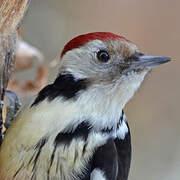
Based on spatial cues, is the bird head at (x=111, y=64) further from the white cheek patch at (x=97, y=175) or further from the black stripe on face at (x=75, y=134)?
the white cheek patch at (x=97, y=175)

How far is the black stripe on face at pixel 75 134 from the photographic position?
4.45 ft

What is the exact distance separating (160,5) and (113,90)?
2770mm

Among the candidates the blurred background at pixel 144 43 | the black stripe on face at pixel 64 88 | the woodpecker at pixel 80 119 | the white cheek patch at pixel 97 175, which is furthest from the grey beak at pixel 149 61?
the blurred background at pixel 144 43

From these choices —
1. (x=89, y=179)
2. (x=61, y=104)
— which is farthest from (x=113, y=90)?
(x=89, y=179)

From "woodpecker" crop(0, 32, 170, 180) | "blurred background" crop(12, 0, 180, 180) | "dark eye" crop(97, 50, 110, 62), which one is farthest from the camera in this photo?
"blurred background" crop(12, 0, 180, 180)

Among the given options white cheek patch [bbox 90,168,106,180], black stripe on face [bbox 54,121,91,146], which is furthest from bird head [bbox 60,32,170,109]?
white cheek patch [bbox 90,168,106,180]

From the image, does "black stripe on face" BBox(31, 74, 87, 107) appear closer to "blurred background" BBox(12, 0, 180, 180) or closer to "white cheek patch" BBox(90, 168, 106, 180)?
"white cheek patch" BBox(90, 168, 106, 180)

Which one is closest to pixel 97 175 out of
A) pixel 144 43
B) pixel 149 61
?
pixel 149 61

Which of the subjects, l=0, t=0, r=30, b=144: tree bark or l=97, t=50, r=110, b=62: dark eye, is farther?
l=97, t=50, r=110, b=62: dark eye

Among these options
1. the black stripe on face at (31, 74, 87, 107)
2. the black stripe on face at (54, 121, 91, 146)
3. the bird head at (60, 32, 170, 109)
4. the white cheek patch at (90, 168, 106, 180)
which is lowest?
the white cheek patch at (90, 168, 106, 180)

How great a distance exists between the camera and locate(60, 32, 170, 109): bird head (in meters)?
1.42

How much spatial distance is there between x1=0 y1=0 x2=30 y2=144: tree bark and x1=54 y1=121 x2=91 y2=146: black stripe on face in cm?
28

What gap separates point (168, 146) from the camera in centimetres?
422

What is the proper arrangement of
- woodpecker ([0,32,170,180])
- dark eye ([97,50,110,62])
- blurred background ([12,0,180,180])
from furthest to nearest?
1. blurred background ([12,0,180,180])
2. dark eye ([97,50,110,62])
3. woodpecker ([0,32,170,180])
